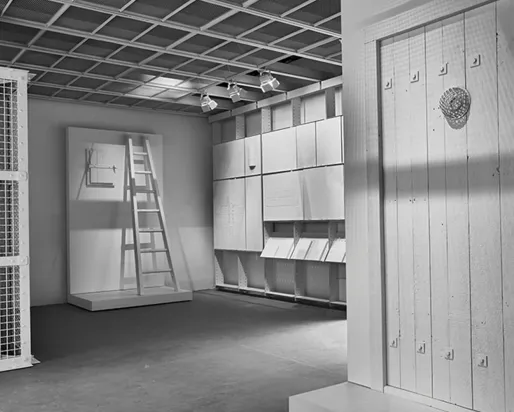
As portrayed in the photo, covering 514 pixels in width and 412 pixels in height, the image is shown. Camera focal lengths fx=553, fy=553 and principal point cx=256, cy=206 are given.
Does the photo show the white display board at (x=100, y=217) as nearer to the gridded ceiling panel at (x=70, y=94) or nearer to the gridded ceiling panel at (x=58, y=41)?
the gridded ceiling panel at (x=70, y=94)

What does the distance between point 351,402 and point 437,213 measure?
1120 mm

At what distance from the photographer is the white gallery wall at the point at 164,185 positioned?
26.7 ft

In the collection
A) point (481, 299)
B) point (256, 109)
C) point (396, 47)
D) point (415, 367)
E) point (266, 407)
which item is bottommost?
point (266, 407)

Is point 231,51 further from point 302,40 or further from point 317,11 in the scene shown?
point 317,11

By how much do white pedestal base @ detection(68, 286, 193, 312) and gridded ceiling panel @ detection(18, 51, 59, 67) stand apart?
3.12m

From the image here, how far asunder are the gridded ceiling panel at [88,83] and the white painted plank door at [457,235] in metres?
5.65

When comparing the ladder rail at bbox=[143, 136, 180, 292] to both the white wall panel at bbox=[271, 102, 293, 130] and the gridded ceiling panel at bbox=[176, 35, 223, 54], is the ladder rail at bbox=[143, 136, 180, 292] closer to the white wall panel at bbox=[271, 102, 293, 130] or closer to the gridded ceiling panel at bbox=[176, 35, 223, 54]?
the white wall panel at bbox=[271, 102, 293, 130]

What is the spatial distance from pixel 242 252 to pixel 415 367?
6399 millimetres

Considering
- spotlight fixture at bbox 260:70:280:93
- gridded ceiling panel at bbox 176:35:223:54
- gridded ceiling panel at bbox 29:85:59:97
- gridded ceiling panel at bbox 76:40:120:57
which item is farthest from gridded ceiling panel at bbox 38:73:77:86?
spotlight fixture at bbox 260:70:280:93

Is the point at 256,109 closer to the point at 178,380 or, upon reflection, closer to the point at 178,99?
the point at 178,99

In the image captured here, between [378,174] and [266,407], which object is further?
[266,407]

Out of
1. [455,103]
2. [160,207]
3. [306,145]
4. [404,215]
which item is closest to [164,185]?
[160,207]

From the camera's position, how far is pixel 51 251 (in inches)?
324

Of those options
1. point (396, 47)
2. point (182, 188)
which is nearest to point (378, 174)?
point (396, 47)
